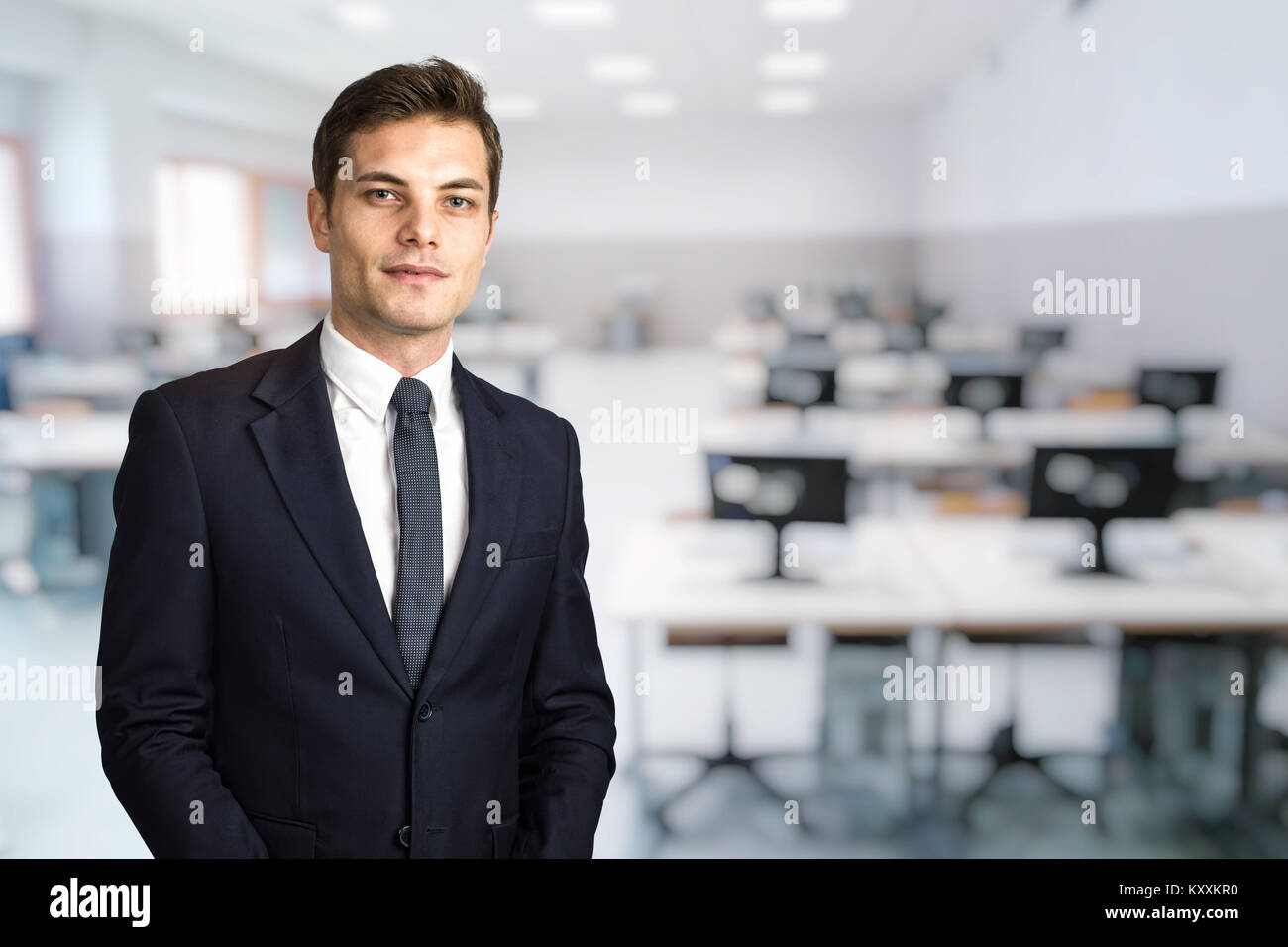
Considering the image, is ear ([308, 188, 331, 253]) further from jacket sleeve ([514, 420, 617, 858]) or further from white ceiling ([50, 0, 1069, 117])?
white ceiling ([50, 0, 1069, 117])

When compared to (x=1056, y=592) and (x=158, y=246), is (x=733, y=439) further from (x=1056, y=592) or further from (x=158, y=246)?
(x=158, y=246)

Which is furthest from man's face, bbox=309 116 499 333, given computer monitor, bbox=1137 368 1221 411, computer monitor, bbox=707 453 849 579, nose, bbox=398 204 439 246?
computer monitor, bbox=1137 368 1221 411

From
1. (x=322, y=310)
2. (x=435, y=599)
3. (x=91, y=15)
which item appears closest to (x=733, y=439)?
(x=322, y=310)

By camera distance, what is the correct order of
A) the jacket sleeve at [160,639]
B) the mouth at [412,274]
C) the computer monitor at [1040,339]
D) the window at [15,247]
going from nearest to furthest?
the jacket sleeve at [160,639] < the mouth at [412,274] < the window at [15,247] < the computer monitor at [1040,339]

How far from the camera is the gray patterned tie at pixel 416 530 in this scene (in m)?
1.24

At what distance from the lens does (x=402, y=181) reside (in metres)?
1.22

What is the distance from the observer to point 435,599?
1.25 meters

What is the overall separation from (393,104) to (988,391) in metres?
3.64

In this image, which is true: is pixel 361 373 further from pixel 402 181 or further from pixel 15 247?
pixel 15 247

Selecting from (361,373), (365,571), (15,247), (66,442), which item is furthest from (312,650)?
(15,247)

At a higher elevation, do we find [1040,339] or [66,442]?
[1040,339]

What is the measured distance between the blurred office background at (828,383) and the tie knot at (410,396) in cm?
68

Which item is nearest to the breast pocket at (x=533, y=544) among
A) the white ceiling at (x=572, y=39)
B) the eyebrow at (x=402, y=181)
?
the eyebrow at (x=402, y=181)

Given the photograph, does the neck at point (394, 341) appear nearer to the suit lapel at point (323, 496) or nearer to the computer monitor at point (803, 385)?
the suit lapel at point (323, 496)
